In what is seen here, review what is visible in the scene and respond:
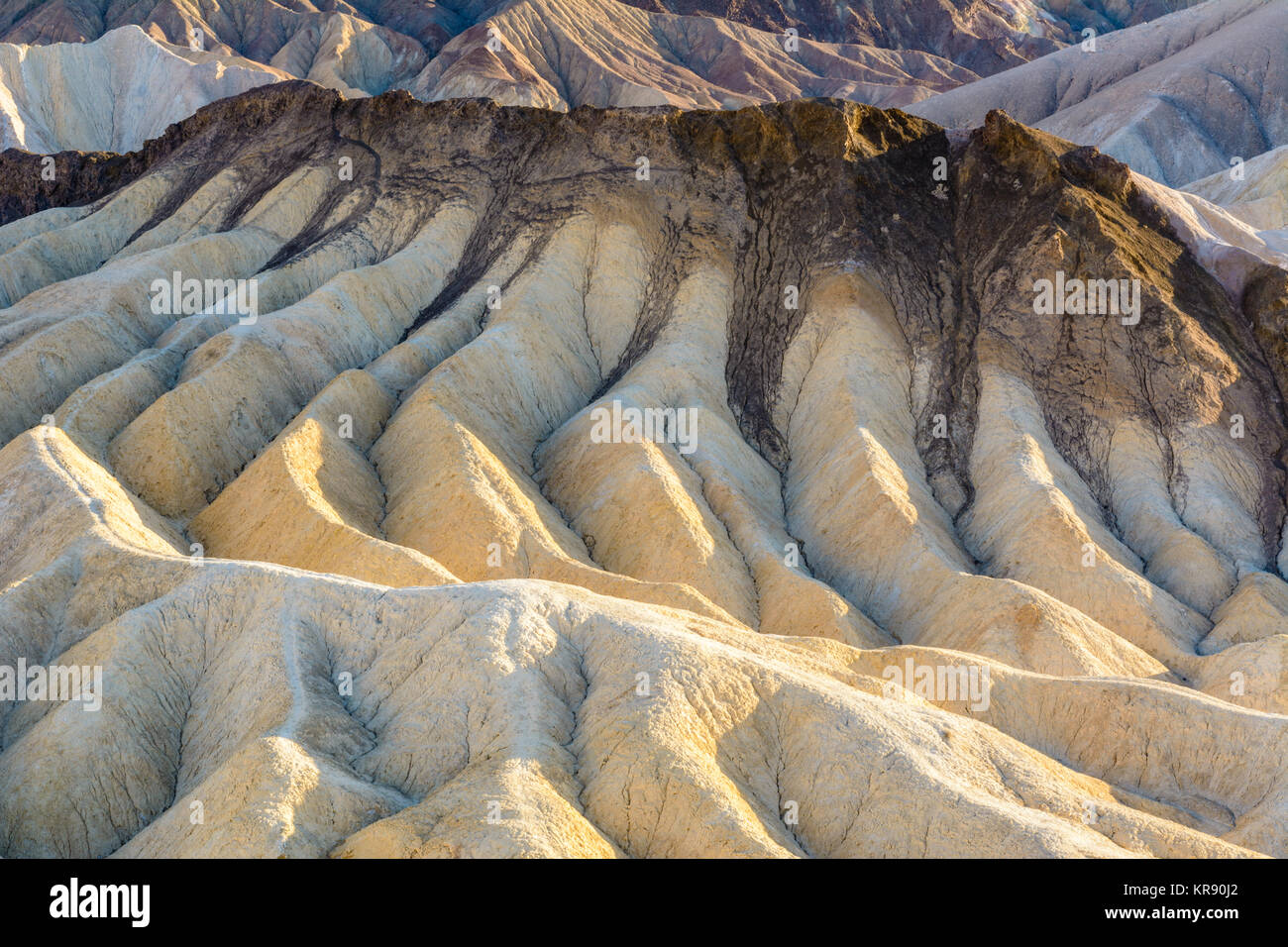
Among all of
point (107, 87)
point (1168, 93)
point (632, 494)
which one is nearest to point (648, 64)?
point (107, 87)

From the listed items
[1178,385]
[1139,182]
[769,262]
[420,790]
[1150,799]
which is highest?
[1139,182]

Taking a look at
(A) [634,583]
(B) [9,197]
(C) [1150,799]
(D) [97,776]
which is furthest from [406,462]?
(B) [9,197]

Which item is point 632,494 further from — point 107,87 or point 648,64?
point 648,64

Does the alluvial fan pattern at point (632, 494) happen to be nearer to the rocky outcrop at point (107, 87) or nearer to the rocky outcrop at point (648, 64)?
the rocky outcrop at point (107, 87)

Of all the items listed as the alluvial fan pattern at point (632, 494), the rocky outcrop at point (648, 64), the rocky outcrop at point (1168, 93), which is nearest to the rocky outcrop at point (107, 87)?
the rocky outcrop at point (648, 64)

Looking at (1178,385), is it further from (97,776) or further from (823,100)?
(97,776)

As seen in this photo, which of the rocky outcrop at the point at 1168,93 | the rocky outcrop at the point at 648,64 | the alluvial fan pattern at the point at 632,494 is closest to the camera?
the alluvial fan pattern at the point at 632,494

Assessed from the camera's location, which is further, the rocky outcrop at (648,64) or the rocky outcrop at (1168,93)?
the rocky outcrop at (648,64)

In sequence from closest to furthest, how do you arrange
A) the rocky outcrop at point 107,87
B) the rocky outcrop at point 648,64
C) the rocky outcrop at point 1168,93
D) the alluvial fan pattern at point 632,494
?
the alluvial fan pattern at point 632,494 → the rocky outcrop at point 1168,93 → the rocky outcrop at point 107,87 → the rocky outcrop at point 648,64
